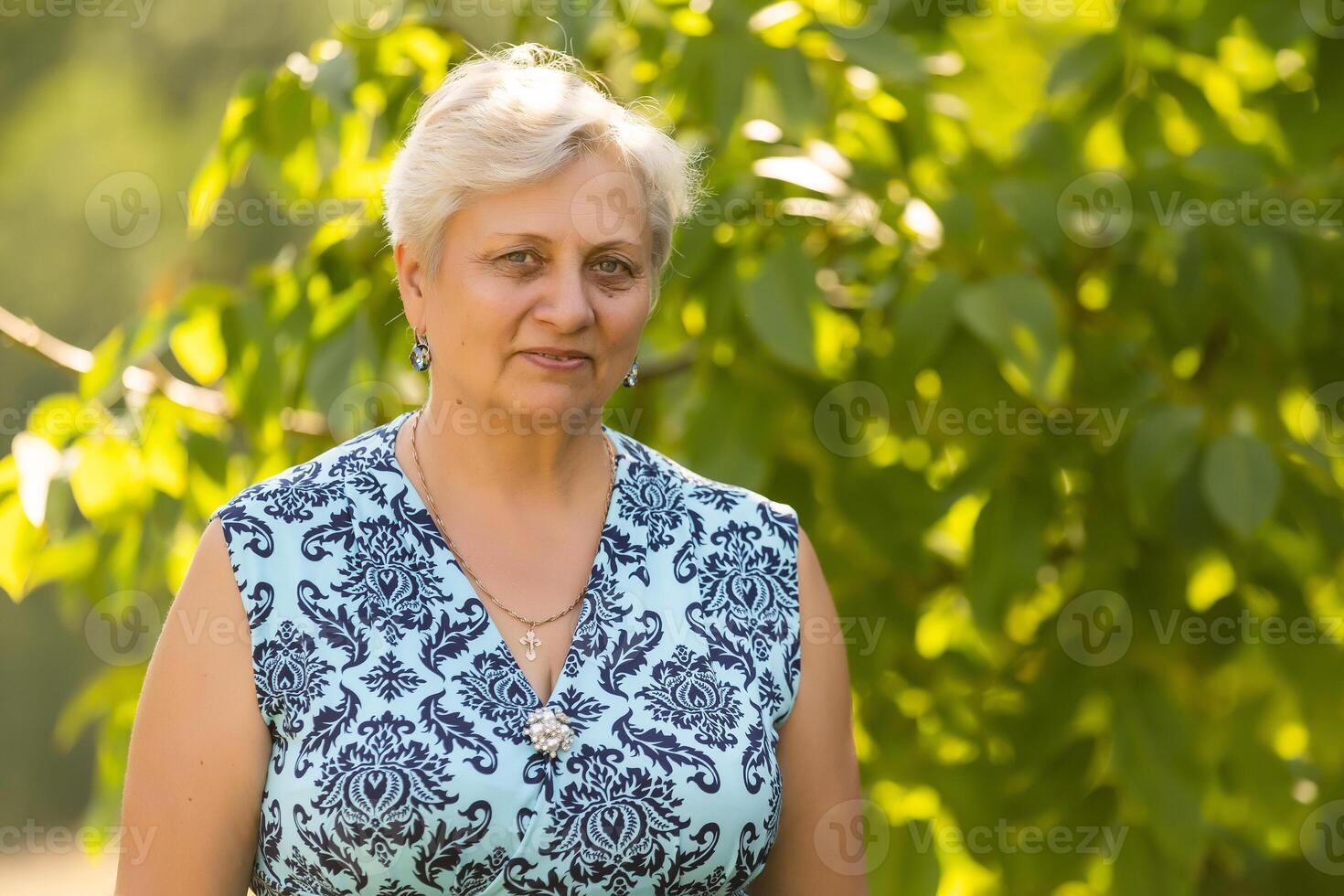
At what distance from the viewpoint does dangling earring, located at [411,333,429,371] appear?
58.5 inches

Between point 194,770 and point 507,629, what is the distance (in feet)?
1.02

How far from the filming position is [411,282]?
1.43 meters

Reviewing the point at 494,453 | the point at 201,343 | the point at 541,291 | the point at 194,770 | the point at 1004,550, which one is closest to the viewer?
the point at 194,770

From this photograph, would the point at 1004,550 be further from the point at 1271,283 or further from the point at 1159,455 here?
the point at 1271,283

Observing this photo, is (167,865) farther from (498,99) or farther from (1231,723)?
(1231,723)

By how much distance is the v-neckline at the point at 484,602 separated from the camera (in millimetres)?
1361

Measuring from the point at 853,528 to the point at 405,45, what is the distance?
81 centimetres

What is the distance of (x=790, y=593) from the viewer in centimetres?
153

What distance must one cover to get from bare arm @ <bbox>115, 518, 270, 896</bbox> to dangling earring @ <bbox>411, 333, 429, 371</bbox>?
1.12ft

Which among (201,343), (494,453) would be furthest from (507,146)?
(201,343)

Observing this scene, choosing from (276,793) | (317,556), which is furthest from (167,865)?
(317,556)

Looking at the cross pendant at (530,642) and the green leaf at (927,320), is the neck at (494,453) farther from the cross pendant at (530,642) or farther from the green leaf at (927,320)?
the green leaf at (927,320)

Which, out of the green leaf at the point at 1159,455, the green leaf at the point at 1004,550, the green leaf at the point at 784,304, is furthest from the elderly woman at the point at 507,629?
the green leaf at the point at 1159,455

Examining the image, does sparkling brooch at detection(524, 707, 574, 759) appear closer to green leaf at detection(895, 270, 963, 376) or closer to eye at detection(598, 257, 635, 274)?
eye at detection(598, 257, 635, 274)
